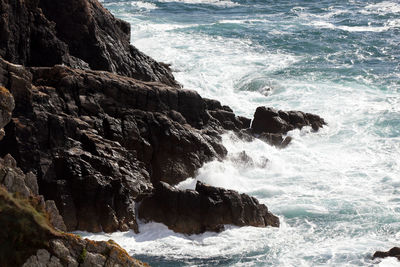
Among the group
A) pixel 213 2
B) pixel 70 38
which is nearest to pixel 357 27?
pixel 213 2

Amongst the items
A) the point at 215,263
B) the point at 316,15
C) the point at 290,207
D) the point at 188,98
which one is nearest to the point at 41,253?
the point at 215,263

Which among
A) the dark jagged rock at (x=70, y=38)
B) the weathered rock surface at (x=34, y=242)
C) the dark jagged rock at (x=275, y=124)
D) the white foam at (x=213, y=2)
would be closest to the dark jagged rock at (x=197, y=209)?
the dark jagged rock at (x=70, y=38)

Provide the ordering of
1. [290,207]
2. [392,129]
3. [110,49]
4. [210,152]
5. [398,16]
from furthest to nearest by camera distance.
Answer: [398,16] → [392,129] → [110,49] → [210,152] → [290,207]

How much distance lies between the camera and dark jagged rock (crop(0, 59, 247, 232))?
2369 cm

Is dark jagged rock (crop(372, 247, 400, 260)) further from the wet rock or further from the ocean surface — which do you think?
the wet rock

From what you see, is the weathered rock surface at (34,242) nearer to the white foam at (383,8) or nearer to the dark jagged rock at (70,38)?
the dark jagged rock at (70,38)

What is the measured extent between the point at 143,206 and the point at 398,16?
5760 centimetres

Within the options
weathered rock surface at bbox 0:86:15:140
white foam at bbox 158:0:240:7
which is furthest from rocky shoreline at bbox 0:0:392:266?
white foam at bbox 158:0:240:7

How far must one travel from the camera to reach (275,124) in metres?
36.8

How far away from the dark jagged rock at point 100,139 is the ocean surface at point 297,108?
1.18m

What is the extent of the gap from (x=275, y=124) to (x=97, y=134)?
44.4ft

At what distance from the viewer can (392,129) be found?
40031mm

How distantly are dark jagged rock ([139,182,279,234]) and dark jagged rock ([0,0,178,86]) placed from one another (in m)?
10.1

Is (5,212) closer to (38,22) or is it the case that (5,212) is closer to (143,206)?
(143,206)
